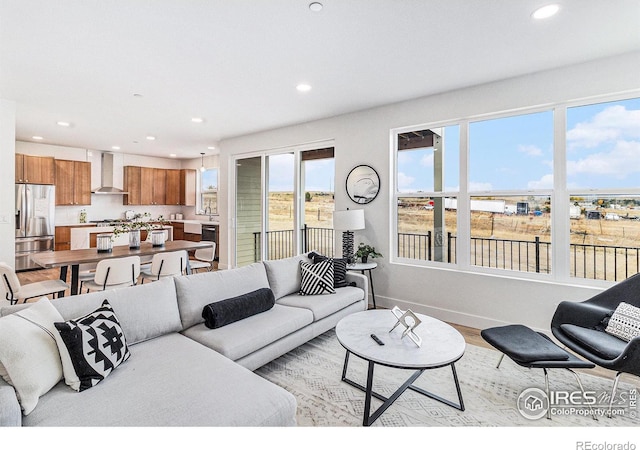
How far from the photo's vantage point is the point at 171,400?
1390mm

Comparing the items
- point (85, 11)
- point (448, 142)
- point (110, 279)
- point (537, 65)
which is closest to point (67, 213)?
point (110, 279)

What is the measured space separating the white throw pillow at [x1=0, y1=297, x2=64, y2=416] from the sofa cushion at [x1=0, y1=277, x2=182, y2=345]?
0.19 meters

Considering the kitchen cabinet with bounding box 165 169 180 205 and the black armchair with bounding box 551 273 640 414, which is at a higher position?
the kitchen cabinet with bounding box 165 169 180 205

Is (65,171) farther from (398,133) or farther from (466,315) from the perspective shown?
(466,315)

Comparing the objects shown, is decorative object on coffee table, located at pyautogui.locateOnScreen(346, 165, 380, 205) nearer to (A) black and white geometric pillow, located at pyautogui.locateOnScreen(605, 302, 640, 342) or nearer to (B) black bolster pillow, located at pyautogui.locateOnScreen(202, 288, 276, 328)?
(B) black bolster pillow, located at pyautogui.locateOnScreen(202, 288, 276, 328)

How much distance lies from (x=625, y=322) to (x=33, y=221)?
8.58 metres

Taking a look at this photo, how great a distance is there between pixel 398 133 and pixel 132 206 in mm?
7148

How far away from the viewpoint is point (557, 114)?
2.99 metres

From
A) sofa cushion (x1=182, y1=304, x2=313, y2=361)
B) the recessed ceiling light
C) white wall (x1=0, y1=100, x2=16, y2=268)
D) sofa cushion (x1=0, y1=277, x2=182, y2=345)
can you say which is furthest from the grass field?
white wall (x1=0, y1=100, x2=16, y2=268)

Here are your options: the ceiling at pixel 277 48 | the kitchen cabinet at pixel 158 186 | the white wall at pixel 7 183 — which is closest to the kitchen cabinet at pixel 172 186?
the kitchen cabinet at pixel 158 186

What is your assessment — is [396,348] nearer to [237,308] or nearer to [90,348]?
[237,308]

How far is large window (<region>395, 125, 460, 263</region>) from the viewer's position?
3.66 meters

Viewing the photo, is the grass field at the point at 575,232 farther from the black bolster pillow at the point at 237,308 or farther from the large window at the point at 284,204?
the black bolster pillow at the point at 237,308

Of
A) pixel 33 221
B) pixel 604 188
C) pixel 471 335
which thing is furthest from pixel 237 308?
pixel 33 221
